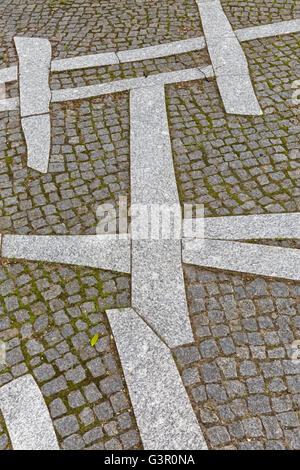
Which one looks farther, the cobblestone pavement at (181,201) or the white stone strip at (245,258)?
the white stone strip at (245,258)

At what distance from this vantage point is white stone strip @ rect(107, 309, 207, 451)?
3.03 m

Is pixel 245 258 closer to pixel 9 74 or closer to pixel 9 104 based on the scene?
pixel 9 104

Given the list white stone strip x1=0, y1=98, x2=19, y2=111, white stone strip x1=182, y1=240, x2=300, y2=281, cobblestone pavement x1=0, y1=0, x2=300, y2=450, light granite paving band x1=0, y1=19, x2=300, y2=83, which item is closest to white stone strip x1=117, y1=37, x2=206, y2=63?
light granite paving band x1=0, y1=19, x2=300, y2=83

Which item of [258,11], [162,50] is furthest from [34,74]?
[258,11]

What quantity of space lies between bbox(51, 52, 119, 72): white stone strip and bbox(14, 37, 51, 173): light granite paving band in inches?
5.7

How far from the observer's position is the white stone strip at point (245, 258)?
388 cm

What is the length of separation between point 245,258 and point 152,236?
903 millimetres

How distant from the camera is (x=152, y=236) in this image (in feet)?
13.7

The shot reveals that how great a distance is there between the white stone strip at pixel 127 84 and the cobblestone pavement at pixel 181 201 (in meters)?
0.14

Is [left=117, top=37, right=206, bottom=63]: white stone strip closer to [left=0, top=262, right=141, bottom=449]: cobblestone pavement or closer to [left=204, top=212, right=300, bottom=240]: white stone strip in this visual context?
[left=204, top=212, right=300, bottom=240]: white stone strip

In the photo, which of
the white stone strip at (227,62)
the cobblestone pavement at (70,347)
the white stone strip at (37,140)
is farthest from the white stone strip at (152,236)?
the white stone strip at (37,140)

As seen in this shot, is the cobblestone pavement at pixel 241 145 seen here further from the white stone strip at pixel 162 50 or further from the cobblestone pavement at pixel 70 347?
the cobblestone pavement at pixel 70 347

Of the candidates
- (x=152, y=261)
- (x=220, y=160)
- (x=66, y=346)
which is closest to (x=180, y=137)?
(x=220, y=160)
